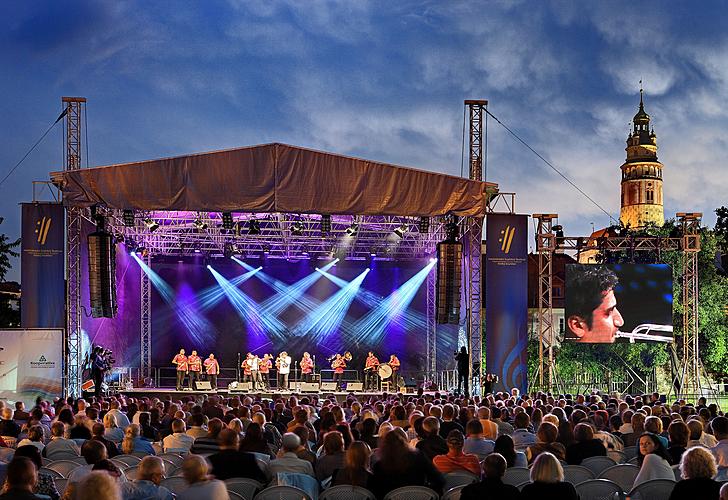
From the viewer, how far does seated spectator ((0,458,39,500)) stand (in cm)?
529

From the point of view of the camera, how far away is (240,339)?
33.8 meters

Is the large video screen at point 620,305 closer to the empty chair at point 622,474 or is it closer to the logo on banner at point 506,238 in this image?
the logo on banner at point 506,238

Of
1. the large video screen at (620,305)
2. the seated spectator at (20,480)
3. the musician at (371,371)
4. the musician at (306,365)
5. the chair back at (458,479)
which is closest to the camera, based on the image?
the seated spectator at (20,480)

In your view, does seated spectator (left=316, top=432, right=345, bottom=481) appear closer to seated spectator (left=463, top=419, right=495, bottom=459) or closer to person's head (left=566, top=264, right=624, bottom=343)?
seated spectator (left=463, top=419, right=495, bottom=459)

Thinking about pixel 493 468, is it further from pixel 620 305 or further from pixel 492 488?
pixel 620 305

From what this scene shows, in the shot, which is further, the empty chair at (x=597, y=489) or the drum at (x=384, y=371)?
the drum at (x=384, y=371)

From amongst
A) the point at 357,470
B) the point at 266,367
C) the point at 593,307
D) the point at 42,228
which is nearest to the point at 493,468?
the point at 357,470

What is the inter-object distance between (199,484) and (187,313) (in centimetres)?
2813

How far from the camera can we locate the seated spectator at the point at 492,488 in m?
6.18

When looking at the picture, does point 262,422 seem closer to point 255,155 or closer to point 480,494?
point 480,494

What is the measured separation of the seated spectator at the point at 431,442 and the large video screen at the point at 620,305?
19.2m

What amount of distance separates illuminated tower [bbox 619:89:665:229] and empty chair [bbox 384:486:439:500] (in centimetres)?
11440

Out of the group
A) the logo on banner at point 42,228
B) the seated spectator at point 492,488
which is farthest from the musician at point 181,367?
the seated spectator at point 492,488

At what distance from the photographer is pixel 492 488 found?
6215 mm
